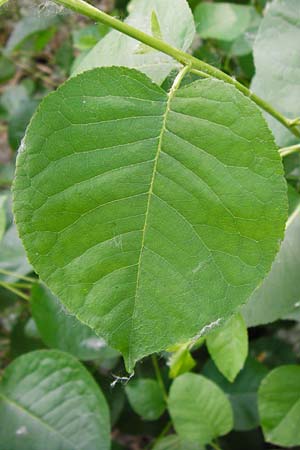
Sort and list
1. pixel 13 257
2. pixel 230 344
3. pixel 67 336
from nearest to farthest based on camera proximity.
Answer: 1. pixel 230 344
2. pixel 67 336
3. pixel 13 257

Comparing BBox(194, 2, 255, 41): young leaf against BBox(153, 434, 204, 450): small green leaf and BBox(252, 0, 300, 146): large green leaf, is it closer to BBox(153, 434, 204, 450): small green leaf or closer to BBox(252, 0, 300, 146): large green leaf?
BBox(252, 0, 300, 146): large green leaf

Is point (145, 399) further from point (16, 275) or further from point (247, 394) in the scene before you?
point (16, 275)

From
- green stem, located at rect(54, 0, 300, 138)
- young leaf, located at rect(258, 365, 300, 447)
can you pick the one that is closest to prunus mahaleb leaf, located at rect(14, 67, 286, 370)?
green stem, located at rect(54, 0, 300, 138)

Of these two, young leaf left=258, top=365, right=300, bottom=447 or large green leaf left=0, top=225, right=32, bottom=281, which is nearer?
young leaf left=258, top=365, right=300, bottom=447

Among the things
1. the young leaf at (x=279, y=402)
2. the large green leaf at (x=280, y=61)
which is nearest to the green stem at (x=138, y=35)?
the large green leaf at (x=280, y=61)

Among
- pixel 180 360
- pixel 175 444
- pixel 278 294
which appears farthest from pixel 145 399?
pixel 278 294

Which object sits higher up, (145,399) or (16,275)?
(16,275)

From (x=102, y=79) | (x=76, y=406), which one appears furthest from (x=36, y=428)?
(x=102, y=79)
